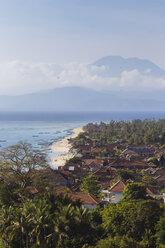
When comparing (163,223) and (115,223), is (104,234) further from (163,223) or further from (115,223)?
(163,223)

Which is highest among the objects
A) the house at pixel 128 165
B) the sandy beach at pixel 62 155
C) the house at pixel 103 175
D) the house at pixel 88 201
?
the house at pixel 88 201

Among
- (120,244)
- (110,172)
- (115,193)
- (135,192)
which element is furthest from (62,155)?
(120,244)

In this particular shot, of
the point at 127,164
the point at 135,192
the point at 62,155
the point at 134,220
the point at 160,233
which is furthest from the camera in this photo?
the point at 62,155

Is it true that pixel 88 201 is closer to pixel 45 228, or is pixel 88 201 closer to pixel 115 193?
pixel 115 193

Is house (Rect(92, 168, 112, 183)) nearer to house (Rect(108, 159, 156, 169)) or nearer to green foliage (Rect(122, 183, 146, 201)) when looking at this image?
house (Rect(108, 159, 156, 169))

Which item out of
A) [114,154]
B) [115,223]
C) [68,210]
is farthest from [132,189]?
[114,154]

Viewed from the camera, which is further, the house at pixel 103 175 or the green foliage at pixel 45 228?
the house at pixel 103 175

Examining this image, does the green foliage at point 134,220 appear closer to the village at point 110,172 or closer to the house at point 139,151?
the village at point 110,172

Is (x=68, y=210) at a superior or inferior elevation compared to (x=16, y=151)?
inferior

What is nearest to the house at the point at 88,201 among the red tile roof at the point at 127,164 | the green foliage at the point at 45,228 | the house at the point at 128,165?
the green foliage at the point at 45,228

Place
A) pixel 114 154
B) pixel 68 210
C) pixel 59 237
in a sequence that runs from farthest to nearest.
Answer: pixel 114 154 → pixel 68 210 → pixel 59 237

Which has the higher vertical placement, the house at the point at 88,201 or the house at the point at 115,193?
the house at the point at 88,201
